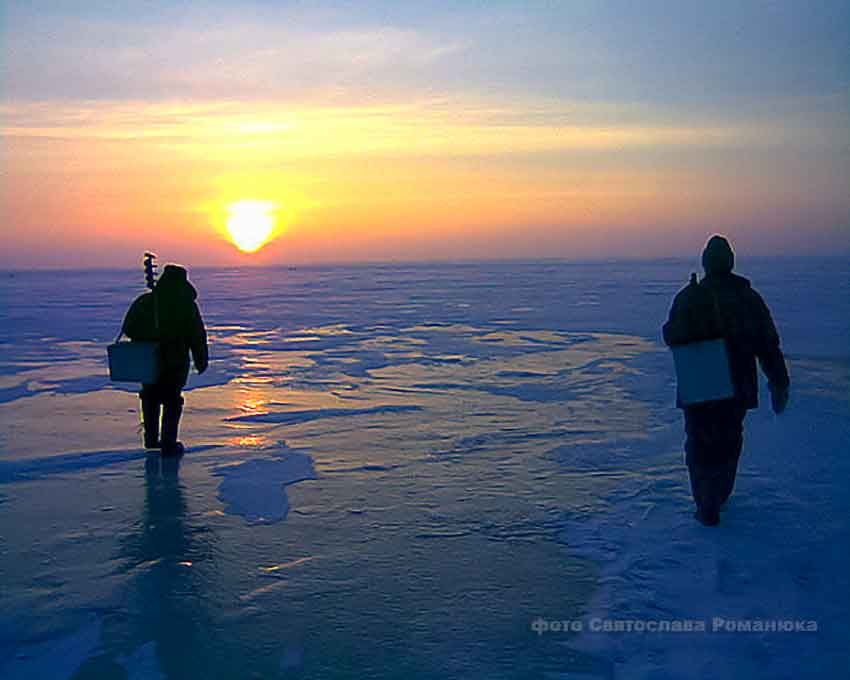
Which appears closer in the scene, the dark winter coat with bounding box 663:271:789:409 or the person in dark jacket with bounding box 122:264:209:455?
the dark winter coat with bounding box 663:271:789:409

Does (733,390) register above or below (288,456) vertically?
above

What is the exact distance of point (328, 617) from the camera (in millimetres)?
3467

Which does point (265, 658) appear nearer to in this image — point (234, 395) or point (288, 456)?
point (288, 456)

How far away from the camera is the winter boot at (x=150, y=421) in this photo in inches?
245

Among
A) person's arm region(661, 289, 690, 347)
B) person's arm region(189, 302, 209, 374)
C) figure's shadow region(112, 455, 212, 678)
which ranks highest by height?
person's arm region(661, 289, 690, 347)

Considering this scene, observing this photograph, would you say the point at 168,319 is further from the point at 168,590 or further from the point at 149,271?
the point at 168,590

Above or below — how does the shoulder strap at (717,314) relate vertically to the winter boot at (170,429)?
above

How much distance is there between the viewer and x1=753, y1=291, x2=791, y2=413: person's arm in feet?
14.1

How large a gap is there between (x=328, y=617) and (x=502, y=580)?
92 centimetres

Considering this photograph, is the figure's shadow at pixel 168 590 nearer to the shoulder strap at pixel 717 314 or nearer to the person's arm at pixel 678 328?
the person's arm at pixel 678 328

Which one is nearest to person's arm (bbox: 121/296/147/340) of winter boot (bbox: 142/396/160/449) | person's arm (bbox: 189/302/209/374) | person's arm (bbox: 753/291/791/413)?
person's arm (bbox: 189/302/209/374)

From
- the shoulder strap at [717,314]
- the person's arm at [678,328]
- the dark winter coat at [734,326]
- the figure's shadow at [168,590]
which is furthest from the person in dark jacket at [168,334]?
the shoulder strap at [717,314]

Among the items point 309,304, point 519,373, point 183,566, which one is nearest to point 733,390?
point 183,566

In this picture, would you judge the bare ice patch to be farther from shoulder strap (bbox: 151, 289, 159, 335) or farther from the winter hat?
the winter hat
